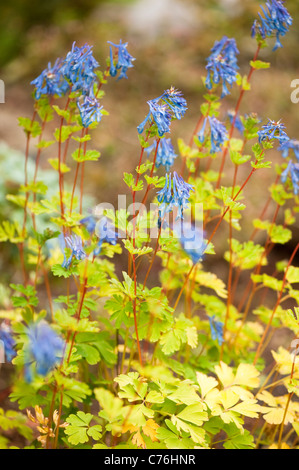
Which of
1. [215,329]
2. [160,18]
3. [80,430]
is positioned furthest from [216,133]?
[160,18]

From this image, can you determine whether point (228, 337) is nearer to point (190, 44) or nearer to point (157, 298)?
point (157, 298)

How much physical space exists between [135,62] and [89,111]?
355 cm

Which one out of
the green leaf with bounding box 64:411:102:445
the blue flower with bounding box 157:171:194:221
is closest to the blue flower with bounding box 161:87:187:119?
the blue flower with bounding box 157:171:194:221

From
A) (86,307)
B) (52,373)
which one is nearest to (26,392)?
(52,373)

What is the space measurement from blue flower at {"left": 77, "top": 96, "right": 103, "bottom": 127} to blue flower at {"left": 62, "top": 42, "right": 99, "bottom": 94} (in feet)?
0.21

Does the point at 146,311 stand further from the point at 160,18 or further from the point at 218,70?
the point at 160,18

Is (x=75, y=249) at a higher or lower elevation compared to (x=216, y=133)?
lower

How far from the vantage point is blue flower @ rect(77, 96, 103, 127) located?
1.49 metres

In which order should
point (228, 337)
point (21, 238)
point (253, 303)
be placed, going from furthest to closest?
point (253, 303) < point (228, 337) < point (21, 238)

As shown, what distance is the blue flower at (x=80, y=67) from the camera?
1465mm

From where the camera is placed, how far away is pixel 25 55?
17.6ft

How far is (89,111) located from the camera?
5.02ft

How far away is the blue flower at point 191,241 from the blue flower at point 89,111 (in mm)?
485
